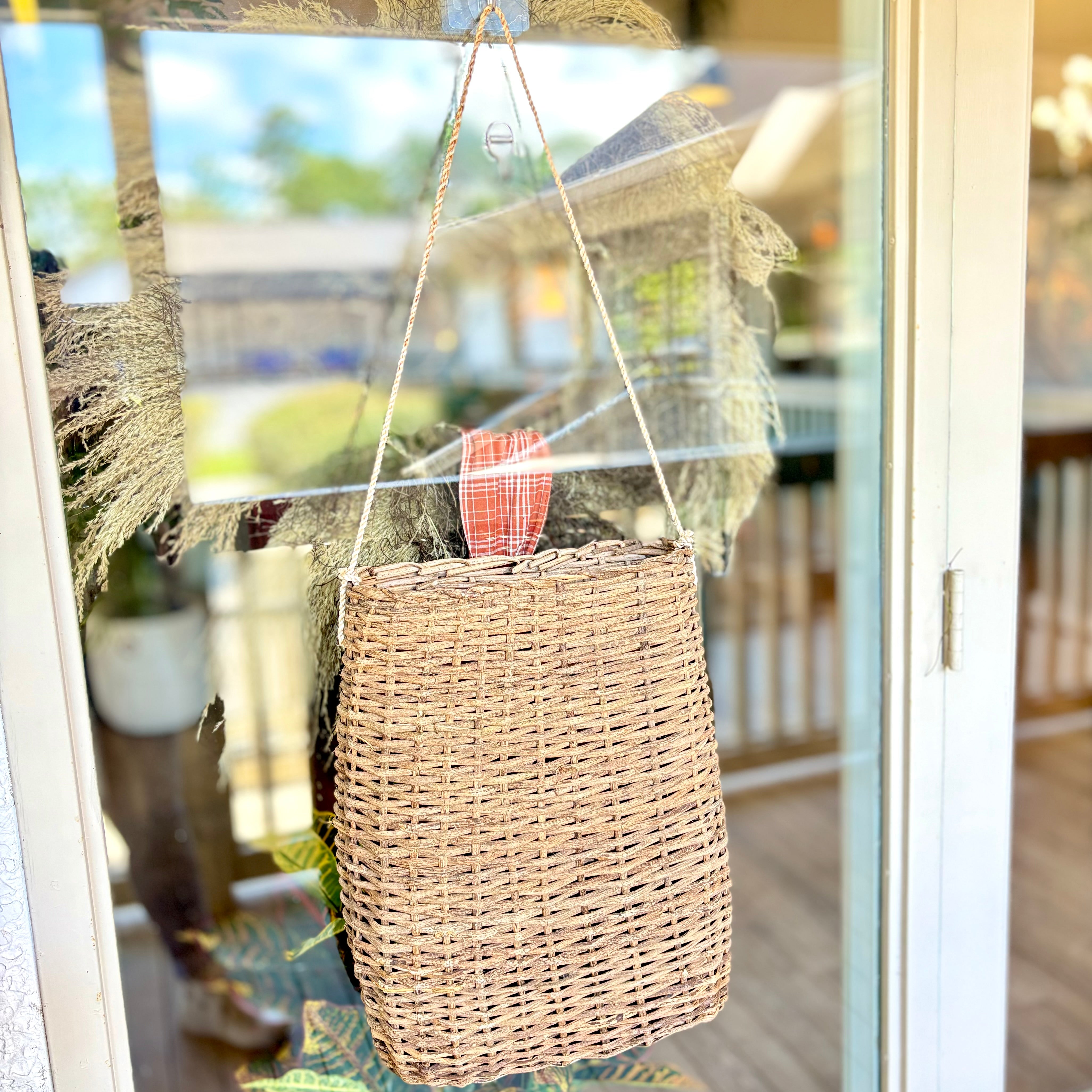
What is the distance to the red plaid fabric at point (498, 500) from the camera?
95 cm

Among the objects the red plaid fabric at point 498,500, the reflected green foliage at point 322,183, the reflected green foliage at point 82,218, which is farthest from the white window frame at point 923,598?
the reflected green foliage at point 322,183

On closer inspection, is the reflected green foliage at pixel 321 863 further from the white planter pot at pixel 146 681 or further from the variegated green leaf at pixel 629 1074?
the white planter pot at pixel 146 681

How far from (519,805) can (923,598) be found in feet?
1.92

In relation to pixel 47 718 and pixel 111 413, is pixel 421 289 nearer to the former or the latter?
pixel 111 413

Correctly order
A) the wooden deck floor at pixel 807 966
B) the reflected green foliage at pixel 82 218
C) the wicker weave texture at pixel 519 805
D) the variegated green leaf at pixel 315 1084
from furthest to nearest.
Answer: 1. the reflected green foliage at pixel 82 218
2. the wooden deck floor at pixel 807 966
3. the variegated green leaf at pixel 315 1084
4. the wicker weave texture at pixel 519 805

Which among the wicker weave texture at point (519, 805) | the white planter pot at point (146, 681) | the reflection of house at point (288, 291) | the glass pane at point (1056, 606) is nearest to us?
the wicker weave texture at point (519, 805)

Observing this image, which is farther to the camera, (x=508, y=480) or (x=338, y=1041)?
(x=338, y=1041)

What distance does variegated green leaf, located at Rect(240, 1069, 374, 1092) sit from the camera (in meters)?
1.12

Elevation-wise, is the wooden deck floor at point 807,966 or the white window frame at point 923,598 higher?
the white window frame at point 923,598

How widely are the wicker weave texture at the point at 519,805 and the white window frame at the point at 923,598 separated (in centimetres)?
27

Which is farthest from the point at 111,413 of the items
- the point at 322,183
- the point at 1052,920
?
the point at 322,183

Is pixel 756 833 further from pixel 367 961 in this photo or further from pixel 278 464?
pixel 278 464

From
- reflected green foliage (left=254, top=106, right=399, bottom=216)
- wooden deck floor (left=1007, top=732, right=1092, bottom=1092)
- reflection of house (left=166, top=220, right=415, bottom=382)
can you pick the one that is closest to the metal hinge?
wooden deck floor (left=1007, top=732, right=1092, bottom=1092)

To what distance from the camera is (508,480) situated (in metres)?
0.97
